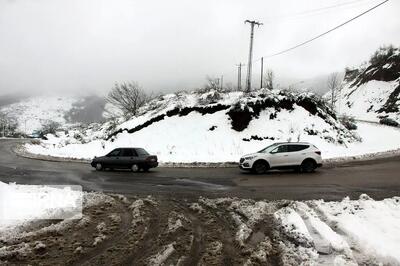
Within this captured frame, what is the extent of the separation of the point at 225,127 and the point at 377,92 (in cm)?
5932

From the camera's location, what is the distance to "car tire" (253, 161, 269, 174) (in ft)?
70.3

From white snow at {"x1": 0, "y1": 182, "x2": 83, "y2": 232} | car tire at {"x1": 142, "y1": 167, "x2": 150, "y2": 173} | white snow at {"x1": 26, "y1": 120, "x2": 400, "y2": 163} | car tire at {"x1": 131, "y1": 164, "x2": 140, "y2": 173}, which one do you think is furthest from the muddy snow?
white snow at {"x1": 26, "y1": 120, "x2": 400, "y2": 163}

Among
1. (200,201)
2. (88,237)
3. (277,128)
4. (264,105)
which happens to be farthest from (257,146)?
(88,237)

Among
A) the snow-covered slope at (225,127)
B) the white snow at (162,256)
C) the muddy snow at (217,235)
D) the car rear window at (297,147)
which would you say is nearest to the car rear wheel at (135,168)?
the snow-covered slope at (225,127)

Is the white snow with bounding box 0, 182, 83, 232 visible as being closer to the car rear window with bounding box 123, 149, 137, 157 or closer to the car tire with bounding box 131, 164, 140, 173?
the car tire with bounding box 131, 164, 140, 173

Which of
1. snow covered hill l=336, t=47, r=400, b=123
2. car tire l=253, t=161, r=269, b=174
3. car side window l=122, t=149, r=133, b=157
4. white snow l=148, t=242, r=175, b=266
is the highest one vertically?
snow covered hill l=336, t=47, r=400, b=123

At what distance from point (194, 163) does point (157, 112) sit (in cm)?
1605

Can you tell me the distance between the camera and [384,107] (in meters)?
78.8

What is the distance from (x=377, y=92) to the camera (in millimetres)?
85188

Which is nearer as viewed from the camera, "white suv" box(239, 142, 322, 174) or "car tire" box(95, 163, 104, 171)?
"white suv" box(239, 142, 322, 174)

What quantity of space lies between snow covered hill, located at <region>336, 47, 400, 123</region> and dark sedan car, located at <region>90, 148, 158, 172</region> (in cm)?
5742

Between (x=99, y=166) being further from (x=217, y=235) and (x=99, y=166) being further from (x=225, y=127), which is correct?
(x=217, y=235)

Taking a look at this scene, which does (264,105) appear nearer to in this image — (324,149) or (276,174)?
(324,149)

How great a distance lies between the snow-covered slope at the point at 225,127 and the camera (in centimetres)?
3478
